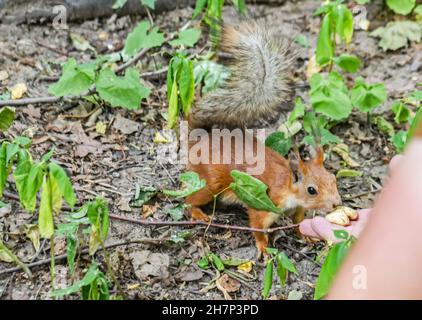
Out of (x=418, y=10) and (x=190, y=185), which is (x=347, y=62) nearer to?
(x=418, y=10)

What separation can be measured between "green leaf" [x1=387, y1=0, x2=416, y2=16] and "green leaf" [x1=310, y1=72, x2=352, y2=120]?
113 cm

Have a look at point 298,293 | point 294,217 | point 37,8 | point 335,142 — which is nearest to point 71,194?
point 298,293

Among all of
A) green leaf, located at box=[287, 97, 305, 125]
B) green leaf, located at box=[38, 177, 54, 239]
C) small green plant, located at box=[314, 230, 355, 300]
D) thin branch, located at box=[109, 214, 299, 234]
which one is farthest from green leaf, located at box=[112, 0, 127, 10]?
small green plant, located at box=[314, 230, 355, 300]

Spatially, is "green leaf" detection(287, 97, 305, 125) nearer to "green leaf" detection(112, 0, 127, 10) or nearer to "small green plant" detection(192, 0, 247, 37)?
"small green plant" detection(192, 0, 247, 37)

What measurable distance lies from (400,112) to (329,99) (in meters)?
0.38

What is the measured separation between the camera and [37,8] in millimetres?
3984

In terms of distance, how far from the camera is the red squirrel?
2.95 metres

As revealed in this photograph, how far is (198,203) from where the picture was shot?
10.1 feet

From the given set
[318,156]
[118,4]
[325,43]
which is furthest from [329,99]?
[118,4]

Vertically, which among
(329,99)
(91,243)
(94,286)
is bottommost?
(94,286)

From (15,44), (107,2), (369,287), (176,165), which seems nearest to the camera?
(369,287)

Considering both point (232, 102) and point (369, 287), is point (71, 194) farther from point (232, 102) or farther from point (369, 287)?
point (369, 287)
